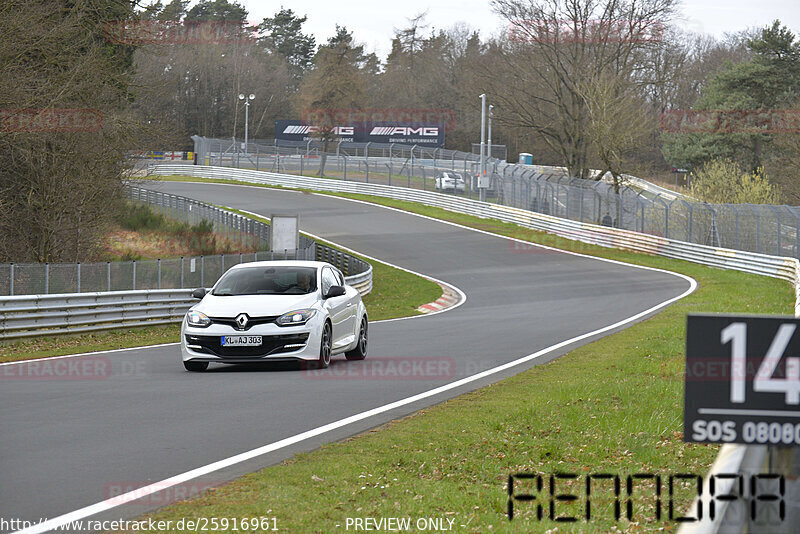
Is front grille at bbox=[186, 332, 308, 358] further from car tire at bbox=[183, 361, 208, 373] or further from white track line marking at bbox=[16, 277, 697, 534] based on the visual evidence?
white track line marking at bbox=[16, 277, 697, 534]

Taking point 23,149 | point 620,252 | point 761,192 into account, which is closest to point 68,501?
point 23,149

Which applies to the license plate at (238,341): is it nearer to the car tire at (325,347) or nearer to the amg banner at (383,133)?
the car tire at (325,347)

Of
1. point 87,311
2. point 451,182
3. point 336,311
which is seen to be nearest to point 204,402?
point 336,311

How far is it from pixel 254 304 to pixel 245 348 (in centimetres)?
64

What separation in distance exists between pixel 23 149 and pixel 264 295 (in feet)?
37.7

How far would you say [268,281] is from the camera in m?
15.7

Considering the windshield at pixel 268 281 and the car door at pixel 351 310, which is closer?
the windshield at pixel 268 281

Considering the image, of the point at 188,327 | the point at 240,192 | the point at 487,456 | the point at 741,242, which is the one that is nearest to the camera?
the point at 487,456

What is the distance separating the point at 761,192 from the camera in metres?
52.1

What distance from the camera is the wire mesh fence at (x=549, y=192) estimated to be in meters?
41.8

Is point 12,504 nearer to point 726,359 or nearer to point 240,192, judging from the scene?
point 726,359

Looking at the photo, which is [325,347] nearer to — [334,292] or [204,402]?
[334,292]

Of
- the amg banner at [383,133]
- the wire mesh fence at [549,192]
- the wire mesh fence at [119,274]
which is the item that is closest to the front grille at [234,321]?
the wire mesh fence at [119,274]

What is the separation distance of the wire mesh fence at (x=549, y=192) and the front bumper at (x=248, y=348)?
28.5m
